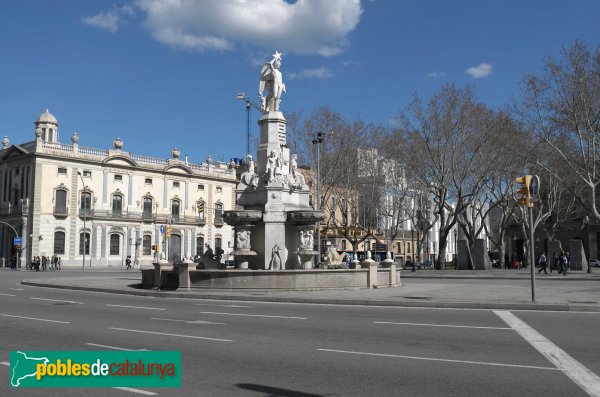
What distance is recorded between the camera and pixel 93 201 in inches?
2741

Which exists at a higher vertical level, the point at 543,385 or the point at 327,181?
the point at 327,181

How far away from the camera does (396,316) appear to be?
47.6 ft

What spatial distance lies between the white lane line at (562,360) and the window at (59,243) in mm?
62865

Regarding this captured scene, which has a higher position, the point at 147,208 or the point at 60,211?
the point at 147,208

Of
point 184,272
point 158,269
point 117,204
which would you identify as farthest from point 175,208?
point 184,272

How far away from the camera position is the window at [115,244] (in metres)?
71.0

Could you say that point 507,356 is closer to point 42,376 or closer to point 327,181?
point 42,376

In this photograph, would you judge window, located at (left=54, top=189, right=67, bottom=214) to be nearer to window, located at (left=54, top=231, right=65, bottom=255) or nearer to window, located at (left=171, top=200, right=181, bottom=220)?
window, located at (left=54, top=231, right=65, bottom=255)

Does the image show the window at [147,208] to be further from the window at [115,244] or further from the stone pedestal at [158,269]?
the stone pedestal at [158,269]

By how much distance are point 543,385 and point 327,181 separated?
44.9m

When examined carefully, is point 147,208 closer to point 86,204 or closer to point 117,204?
point 117,204

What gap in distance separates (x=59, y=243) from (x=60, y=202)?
485 cm

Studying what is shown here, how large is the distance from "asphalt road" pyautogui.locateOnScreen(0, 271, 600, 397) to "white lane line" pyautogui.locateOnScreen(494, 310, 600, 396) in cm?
2

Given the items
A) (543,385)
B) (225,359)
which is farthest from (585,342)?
(225,359)
